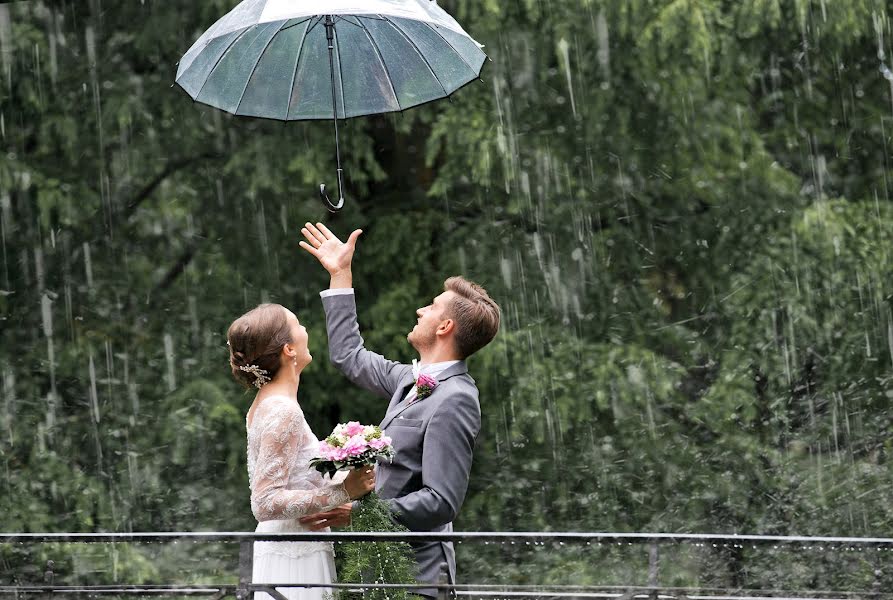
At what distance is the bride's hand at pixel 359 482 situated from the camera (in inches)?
139

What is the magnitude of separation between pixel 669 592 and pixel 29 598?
4.40 meters

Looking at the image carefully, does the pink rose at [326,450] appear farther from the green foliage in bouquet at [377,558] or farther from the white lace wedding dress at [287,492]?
the green foliage in bouquet at [377,558]

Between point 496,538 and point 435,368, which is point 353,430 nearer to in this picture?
point 435,368

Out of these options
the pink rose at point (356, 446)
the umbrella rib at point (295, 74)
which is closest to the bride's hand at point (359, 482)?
the pink rose at point (356, 446)

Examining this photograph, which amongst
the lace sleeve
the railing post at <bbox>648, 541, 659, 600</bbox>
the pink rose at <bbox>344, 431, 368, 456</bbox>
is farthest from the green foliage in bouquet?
the railing post at <bbox>648, 541, 659, 600</bbox>

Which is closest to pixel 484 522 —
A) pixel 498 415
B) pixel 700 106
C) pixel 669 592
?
pixel 498 415

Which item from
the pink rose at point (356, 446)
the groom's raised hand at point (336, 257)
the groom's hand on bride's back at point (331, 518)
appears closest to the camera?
the pink rose at point (356, 446)

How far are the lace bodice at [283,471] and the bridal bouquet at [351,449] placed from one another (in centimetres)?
14

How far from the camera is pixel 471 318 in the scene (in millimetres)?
3850

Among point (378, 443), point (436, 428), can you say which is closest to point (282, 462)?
point (378, 443)

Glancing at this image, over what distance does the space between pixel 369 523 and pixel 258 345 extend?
24.5 inches

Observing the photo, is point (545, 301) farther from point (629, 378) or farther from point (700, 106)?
point (700, 106)

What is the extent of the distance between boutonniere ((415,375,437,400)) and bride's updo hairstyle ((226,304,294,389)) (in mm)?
396

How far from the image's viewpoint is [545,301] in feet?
27.8
